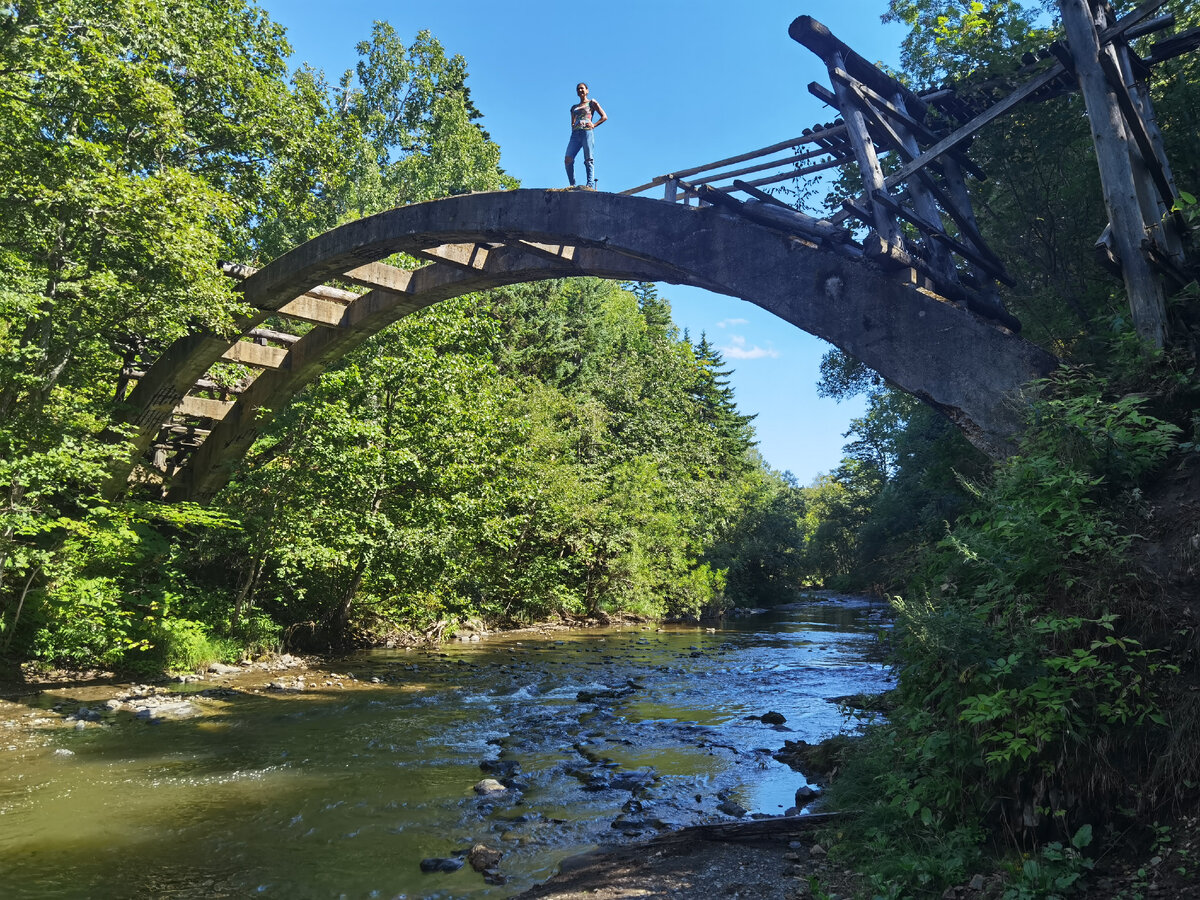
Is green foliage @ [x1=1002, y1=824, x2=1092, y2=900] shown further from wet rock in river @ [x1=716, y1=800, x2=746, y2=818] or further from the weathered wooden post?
the weathered wooden post

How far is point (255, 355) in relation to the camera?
500 inches

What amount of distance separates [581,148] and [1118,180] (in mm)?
5989

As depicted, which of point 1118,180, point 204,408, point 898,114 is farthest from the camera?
point 204,408

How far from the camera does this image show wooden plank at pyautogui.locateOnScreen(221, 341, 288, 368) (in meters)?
12.5

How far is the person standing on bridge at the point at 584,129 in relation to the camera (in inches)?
351

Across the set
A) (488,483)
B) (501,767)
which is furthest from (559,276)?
(488,483)

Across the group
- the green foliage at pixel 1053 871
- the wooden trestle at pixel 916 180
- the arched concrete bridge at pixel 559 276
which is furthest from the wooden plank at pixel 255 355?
the green foliage at pixel 1053 871

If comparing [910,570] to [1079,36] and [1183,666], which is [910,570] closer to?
[1183,666]

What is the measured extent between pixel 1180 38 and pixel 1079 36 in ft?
5.47

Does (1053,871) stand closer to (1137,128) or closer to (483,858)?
(483,858)

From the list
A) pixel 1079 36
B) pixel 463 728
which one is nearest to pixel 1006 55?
pixel 1079 36

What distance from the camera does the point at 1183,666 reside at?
3150 mm

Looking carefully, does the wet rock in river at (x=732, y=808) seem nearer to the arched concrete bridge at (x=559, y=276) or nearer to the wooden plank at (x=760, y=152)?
the arched concrete bridge at (x=559, y=276)

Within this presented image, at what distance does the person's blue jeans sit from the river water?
6.28m
